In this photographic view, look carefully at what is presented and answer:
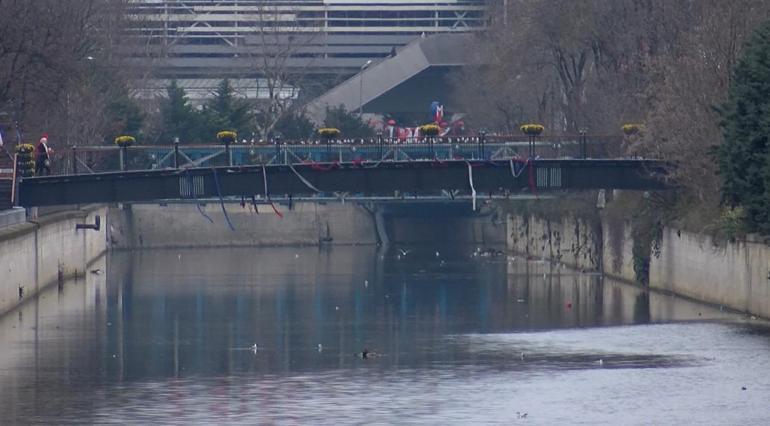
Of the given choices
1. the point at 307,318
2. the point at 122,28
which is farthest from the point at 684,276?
the point at 122,28

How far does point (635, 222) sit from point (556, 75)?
30.1m

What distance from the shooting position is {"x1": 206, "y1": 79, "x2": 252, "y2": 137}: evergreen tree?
12162 cm

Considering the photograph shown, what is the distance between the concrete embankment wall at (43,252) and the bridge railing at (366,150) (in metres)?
2.46

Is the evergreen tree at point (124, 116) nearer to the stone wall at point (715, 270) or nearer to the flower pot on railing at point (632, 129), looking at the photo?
the flower pot on railing at point (632, 129)

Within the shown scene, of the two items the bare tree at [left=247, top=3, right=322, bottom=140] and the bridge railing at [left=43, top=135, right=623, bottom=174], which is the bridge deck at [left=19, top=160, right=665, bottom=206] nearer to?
the bridge railing at [left=43, top=135, right=623, bottom=174]

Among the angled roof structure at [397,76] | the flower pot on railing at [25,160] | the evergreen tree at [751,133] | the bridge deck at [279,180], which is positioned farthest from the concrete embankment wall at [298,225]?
the evergreen tree at [751,133]

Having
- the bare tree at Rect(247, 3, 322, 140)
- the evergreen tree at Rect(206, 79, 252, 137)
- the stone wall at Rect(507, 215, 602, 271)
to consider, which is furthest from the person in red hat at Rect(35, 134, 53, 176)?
the bare tree at Rect(247, 3, 322, 140)

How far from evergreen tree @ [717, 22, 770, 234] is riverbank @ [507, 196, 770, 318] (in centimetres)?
129

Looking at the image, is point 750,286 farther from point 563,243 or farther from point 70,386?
point 563,243

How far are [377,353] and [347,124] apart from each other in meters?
72.6

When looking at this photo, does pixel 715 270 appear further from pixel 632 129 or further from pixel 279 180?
pixel 279 180

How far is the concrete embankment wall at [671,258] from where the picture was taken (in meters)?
62.9

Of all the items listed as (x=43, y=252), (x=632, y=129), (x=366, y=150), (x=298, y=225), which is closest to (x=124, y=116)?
(x=298, y=225)

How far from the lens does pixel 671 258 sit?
74.6 m
